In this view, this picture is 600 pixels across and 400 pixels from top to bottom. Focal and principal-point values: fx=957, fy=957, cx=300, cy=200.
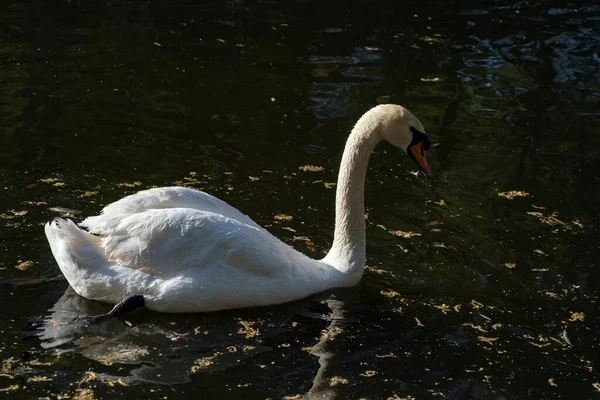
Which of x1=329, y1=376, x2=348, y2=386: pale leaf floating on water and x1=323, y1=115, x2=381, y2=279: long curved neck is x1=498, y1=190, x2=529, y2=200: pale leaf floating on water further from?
x1=329, y1=376, x2=348, y2=386: pale leaf floating on water

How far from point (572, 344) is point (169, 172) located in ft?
14.6

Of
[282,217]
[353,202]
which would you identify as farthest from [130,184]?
[353,202]

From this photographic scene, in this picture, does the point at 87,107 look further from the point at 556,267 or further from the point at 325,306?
the point at 556,267

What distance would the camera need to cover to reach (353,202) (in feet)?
26.1

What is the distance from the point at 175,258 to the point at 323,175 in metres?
3.21

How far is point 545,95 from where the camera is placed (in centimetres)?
1320

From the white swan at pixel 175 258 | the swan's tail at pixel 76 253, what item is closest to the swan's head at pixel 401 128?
the white swan at pixel 175 258

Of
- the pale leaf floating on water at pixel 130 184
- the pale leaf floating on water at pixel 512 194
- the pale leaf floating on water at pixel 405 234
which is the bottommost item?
the pale leaf floating on water at pixel 405 234

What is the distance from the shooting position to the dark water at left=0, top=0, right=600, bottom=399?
21.8 feet

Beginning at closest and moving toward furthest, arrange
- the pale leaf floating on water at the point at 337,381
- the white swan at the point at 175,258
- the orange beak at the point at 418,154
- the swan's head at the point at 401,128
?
1. the pale leaf floating on water at the point at 337,381
2. the white swan at the point at 175,258
3. the swan's head at the point at 401,128
4. the orange beak at the point at 418,154

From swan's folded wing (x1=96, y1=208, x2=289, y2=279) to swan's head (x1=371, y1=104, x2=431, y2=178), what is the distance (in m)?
1.48

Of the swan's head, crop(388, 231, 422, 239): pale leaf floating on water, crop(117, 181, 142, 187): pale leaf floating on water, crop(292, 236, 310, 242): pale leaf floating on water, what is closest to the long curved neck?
the swan's head

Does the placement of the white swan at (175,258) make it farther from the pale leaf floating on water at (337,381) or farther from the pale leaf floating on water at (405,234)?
the pale leaf floating on water at (405,234)

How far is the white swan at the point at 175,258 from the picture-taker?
711 centimetres
